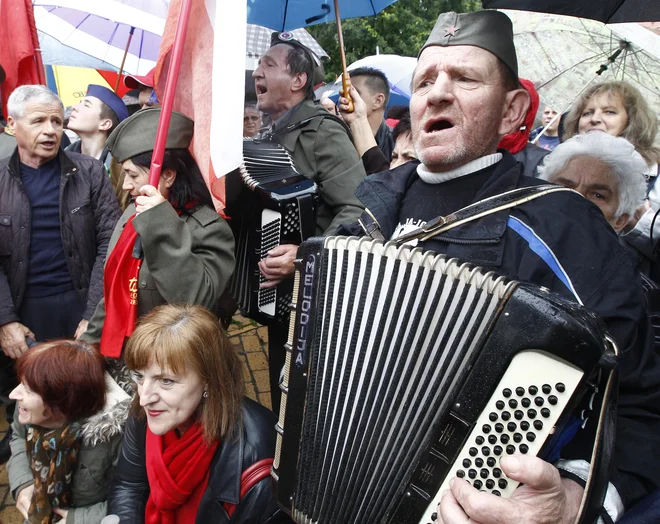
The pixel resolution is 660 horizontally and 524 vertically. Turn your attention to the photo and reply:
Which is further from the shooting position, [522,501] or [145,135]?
[145,135]

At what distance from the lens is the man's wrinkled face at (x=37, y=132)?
11.4ft

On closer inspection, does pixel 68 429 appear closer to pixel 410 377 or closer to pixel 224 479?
pixel 224 479

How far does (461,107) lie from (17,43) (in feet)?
10.9

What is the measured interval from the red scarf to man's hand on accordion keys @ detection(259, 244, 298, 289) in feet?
2.61

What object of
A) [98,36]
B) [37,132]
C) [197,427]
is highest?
[98,36]

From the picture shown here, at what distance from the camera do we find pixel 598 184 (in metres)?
2.38

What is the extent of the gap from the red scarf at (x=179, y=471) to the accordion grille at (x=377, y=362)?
569 mm

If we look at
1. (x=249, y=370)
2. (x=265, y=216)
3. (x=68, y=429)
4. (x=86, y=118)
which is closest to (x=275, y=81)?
(x=265, y=216)

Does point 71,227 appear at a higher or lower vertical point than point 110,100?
lower

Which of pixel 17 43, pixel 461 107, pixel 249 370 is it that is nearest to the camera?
pixel 461 107

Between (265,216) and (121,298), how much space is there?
0.75 metres

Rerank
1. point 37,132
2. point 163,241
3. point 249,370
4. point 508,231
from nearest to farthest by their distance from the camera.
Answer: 1. point 508,231
2. point 163,241
3. point 37,132
4. point 249,370

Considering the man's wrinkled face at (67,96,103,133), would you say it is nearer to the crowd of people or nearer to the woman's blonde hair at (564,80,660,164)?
the crowd of people

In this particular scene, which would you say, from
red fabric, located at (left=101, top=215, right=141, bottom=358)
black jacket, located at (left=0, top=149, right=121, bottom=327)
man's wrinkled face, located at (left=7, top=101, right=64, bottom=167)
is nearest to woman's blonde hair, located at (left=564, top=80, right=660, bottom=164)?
red fabric, located at (left=101, top=215, right=141, bottom=358)
